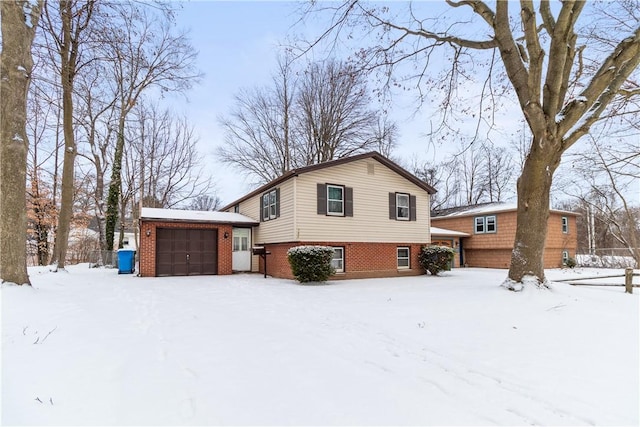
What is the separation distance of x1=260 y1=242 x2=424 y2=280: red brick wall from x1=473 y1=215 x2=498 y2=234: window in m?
8.01

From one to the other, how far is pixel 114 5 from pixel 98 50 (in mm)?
2256

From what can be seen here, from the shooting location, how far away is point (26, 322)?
456 centimetres

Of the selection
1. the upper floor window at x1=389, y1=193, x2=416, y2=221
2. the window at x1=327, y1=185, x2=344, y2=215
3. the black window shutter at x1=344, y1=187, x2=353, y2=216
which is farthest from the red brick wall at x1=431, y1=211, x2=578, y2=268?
the window at x1=327, y1=185, x2=344, y2=215

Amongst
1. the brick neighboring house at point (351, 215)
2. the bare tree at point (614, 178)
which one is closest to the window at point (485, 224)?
the bare tree at point (614, 178)

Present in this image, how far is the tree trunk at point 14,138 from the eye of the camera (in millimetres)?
6503

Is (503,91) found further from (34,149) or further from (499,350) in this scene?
(34,149)

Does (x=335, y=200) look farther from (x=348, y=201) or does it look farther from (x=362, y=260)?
(x=362, y=260)

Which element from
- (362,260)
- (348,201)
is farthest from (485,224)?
(348,201)

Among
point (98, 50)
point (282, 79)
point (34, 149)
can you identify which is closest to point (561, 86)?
point (98, 50)

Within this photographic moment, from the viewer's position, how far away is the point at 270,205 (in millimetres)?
15578

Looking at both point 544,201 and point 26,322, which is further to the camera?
point 544,201

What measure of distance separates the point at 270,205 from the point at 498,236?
14053 millimetres

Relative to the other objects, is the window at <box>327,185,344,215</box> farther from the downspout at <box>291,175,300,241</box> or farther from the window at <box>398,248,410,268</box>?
the window at <box>398,248,410,268</box>

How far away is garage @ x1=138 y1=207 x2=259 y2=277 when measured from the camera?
47.6 ft
